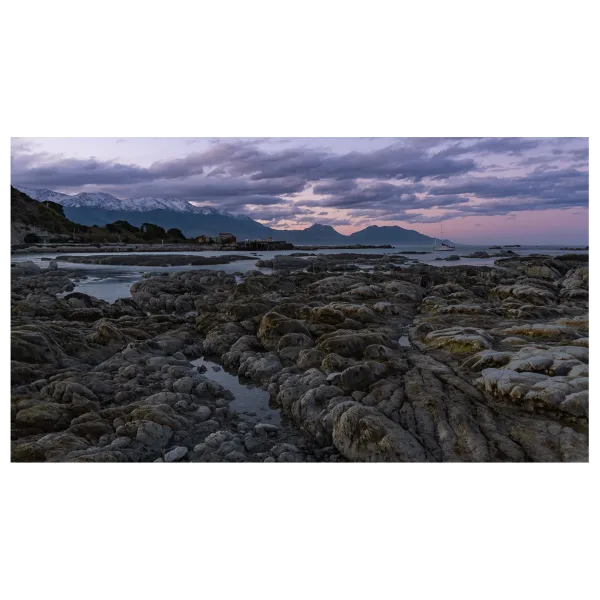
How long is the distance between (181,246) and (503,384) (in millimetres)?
4428

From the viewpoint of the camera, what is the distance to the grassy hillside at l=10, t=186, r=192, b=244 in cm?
459

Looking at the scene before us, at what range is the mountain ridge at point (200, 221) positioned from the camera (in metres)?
5.30

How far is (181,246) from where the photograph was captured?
19.3ft

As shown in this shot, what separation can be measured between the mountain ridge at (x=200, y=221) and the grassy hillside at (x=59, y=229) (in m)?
0.09

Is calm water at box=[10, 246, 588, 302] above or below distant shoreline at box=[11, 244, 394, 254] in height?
below

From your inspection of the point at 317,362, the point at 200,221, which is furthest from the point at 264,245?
the point at 317,362

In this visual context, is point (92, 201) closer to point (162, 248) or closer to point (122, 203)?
point (122, 203)

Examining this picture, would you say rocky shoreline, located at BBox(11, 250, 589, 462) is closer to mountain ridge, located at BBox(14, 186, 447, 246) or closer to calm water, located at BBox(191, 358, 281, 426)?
calm water, located at BBox(191, 358, 281, 426)

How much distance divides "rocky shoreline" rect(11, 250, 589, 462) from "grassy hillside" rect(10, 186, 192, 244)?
462 mm

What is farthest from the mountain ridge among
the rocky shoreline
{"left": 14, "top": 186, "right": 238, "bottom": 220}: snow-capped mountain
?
the rocky shoreline

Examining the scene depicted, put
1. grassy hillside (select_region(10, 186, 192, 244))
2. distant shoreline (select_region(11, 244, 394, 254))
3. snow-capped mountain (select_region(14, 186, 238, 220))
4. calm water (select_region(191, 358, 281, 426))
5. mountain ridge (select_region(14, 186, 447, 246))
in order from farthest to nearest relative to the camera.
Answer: distant shoreline (select_region(11, 244, 394, 254))
mountain ridge (select_region(14, 186, 447, 246))
snow-capped mountain (select_region(14, 186, 238, 220))
calm water (select_region(191, 358, 281, 426))
grassy hillside (select_region(10, 186, 192, 244))
